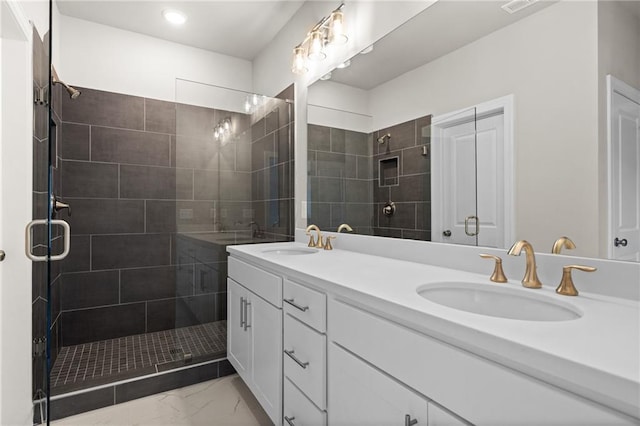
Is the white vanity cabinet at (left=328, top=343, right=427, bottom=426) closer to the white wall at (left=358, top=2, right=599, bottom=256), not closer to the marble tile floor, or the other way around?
the white wall at (left=358, top=2, right=599, bottom=256)

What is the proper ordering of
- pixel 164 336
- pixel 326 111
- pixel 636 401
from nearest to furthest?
pixel 636 401, pixel 326 111, pixel 164 336

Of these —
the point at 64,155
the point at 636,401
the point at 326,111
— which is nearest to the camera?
the point at 636,401

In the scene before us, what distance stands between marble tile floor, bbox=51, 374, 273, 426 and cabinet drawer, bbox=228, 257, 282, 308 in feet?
2.40

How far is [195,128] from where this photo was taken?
2359 millimetres

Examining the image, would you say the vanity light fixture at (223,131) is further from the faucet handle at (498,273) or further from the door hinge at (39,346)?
the faucet handle at (498,273)

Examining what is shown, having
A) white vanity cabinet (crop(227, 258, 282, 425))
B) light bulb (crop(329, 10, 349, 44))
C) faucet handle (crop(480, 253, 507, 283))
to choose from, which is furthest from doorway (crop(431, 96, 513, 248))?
light bulb (crop(329, 10, 349, 44))

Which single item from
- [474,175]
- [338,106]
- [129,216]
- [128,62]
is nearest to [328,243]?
[338,106]

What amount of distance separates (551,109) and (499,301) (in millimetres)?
639

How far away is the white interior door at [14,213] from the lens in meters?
1.20

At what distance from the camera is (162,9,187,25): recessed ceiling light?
8.11 ft

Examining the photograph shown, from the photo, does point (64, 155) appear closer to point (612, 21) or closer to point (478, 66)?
point (478, 66)

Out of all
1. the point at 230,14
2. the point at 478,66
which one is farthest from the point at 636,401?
the point at 230,14

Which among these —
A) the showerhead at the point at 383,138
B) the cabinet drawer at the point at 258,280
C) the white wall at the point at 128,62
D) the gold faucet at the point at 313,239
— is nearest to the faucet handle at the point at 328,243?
the gold faucet at the point at 313,239

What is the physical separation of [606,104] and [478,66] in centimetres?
48
